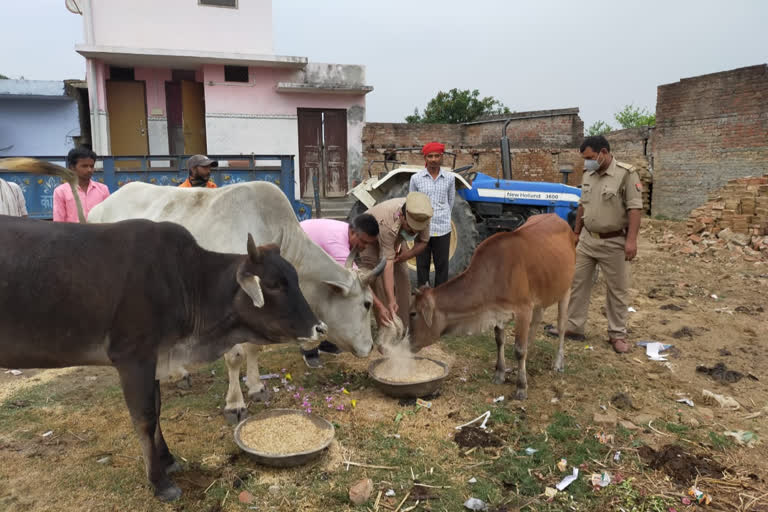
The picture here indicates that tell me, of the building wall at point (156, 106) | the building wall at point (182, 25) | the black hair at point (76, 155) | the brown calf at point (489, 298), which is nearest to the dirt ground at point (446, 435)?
the brown calf at point (489, 298)

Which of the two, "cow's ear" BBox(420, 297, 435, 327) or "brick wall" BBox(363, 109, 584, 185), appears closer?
"cow's ear" BBox(420, 297, 435, 327)

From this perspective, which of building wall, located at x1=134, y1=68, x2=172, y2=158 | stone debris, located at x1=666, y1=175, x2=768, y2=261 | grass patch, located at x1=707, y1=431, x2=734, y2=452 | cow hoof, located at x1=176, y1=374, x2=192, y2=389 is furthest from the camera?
building wall, located at x1=134, y1=68, x2=172, y2=158

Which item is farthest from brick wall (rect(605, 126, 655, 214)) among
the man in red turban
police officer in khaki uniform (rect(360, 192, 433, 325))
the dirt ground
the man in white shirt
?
the man in white shirt

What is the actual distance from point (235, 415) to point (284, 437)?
0.64 m

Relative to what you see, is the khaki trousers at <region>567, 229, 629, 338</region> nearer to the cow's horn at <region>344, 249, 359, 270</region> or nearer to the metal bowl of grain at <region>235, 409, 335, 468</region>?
the cow's horn at <region>344, 249, 359, 270</region>

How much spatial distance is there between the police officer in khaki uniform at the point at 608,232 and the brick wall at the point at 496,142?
8853 mm

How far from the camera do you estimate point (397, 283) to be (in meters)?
5.24

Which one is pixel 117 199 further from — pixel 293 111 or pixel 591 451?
pixel 293 111

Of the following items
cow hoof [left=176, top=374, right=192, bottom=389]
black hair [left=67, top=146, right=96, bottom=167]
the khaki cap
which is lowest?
cow hoof [left=176, top=374, right=192, bottom=389]

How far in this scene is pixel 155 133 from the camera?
1378cm

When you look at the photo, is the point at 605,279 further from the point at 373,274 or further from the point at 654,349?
the point at 373,274

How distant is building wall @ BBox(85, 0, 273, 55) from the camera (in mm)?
12891

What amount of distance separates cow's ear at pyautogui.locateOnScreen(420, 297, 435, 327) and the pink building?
1000 centimetres

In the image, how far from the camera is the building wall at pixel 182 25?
12.9m
